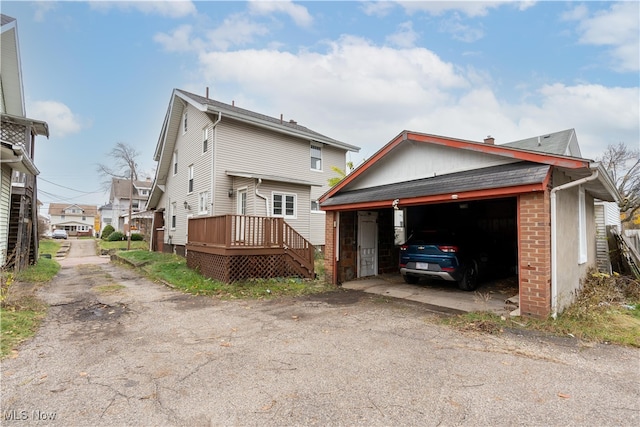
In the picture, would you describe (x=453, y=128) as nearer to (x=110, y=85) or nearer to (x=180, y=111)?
(x=180, y=111)

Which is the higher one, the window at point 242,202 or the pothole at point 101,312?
the window at point 242,202

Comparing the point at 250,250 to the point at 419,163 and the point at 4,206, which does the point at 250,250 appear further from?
the point at 4,206

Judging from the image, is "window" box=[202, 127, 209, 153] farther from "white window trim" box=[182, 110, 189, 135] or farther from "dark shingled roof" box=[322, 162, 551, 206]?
"dark shingled roof" box=[322, 162, 551, 206]

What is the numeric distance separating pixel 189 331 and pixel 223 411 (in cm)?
279

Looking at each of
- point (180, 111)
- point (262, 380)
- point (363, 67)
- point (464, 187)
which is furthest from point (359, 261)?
point (180, 111)

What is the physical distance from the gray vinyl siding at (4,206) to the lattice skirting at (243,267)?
6.05 m

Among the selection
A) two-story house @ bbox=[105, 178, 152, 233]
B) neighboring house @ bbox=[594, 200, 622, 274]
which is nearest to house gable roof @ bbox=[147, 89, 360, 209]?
neighboring house @ bbox=[594, 200, 622, 274]

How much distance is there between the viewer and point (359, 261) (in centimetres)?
1039

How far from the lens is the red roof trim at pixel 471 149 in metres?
5.34

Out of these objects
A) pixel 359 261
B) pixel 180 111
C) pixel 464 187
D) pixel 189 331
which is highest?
pixel 180 111

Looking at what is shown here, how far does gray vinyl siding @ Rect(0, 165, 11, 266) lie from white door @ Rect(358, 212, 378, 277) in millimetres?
10786

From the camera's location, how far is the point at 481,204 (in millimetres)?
11859

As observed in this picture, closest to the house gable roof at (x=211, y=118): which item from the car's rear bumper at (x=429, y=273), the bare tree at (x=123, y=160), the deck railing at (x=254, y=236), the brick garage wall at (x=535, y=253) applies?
the deck railing at (x=254, y=236)

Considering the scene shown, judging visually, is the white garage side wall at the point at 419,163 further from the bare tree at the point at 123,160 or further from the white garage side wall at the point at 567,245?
the bare tree at the point at 123,160
